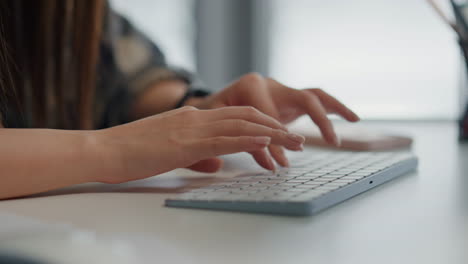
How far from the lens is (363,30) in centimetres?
188

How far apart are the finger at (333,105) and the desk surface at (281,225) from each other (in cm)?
15

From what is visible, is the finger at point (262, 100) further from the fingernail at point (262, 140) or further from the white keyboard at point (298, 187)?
the fingernail at point (262, 140)

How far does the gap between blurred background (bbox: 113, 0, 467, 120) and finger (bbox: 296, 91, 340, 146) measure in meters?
1.04

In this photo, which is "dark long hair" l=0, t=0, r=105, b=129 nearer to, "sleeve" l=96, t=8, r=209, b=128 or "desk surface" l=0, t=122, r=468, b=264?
"sleeve" l=96, t=8, r=209, b=128

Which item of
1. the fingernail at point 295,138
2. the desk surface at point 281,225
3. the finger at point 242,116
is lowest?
the desk surface at point 281,225

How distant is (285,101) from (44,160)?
364mm

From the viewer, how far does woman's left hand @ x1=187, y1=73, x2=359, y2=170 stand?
683 mm

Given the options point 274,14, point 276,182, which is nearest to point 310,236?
point 276,182

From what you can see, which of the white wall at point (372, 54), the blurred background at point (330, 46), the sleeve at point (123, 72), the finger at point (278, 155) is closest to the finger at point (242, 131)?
the finger at point (278, 155)

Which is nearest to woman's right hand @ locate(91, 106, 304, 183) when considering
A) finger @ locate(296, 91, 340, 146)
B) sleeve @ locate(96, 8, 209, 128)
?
finger @ locate(296, 91, 340, 146)

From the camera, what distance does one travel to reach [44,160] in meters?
0.48

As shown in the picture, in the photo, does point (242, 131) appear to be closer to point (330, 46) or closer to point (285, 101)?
point (285, 101)

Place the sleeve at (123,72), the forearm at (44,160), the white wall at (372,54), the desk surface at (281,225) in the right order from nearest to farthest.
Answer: the desk surface at (281,225) < the forearm at (44,160) < the sleeve at (123,72) < the white wall at (372,54)

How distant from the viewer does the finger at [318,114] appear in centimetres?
67
